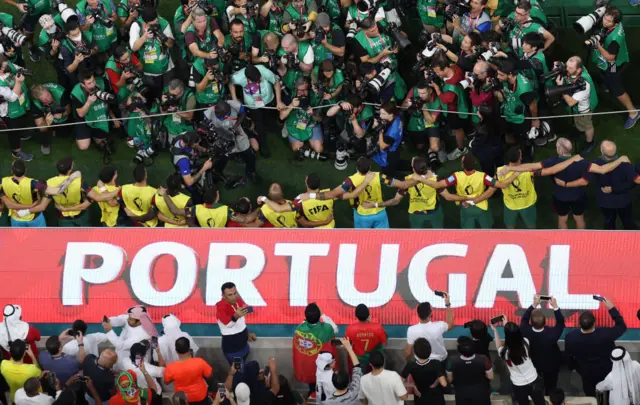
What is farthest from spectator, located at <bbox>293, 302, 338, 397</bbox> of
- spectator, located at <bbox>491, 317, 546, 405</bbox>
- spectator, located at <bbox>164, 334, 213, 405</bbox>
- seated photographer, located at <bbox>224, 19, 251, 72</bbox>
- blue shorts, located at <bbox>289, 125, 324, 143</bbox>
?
seated photographer, located at <bbox>224, 19, 251, 72</bbox>

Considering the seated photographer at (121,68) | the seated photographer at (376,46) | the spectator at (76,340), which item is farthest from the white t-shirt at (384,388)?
the seated photographer at (121,68)

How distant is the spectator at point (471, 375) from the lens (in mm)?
9773

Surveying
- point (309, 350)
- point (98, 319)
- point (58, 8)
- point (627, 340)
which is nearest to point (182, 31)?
point (58, 8)

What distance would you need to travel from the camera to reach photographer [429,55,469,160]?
13.2 m

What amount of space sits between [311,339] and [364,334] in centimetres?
50

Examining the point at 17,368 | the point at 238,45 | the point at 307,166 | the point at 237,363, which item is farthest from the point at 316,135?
the point at 17,368

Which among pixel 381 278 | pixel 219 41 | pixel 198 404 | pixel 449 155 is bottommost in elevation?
pixel 198 404

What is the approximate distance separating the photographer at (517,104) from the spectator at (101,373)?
5756 mm

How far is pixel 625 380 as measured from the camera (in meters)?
9.81

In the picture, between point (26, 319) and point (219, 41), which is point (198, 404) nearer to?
point (26, 319)

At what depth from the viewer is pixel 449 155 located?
13.9 meters

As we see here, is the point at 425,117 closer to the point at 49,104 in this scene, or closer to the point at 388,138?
the point at 388,138

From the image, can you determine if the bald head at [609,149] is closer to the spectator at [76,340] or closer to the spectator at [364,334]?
the spectator at [364,334]

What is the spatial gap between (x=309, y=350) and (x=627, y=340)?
10.3ft
